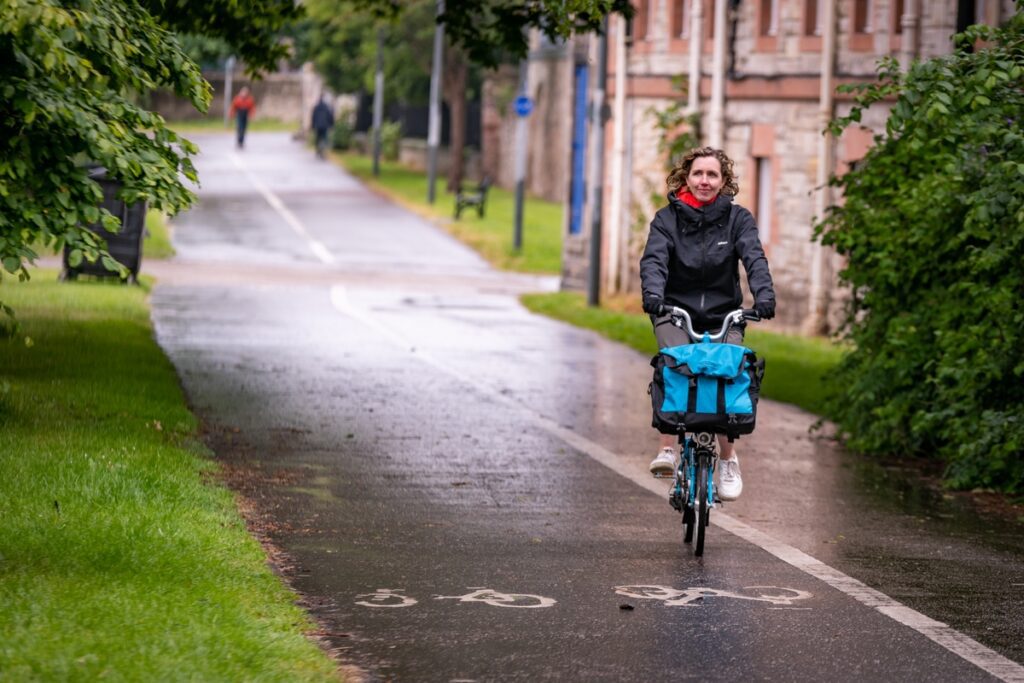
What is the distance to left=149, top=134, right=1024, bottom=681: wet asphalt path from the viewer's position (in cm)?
726

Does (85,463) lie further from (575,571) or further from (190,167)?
(575,571)

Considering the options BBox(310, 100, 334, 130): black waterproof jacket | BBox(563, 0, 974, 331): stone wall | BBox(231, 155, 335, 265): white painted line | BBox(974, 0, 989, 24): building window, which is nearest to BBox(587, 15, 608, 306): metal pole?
BBox(563, 0, 974, 331): stone wall

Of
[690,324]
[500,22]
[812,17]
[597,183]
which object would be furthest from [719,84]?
[690,324]

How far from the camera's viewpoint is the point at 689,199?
945cm

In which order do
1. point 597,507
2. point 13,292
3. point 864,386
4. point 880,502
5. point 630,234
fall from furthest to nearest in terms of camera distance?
point 630,234
point 13,292
point 864,386
point 880,502
point 597,507

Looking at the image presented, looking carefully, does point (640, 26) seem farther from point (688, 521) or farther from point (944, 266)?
point (688, 521)

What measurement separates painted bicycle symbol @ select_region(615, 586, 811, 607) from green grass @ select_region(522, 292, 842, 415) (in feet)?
23.8

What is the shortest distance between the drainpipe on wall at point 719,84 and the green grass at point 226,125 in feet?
171

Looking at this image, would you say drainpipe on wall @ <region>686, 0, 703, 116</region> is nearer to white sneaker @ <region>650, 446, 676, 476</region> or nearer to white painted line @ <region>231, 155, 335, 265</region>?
white painted line @ <region>231, 155, 335, 265</region>

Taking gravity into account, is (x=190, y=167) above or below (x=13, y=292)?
above

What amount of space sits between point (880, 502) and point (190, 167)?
176 inches

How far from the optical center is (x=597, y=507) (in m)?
10.7

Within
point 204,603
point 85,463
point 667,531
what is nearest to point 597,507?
point 667,531

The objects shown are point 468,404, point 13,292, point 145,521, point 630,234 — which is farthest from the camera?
point 630,234
